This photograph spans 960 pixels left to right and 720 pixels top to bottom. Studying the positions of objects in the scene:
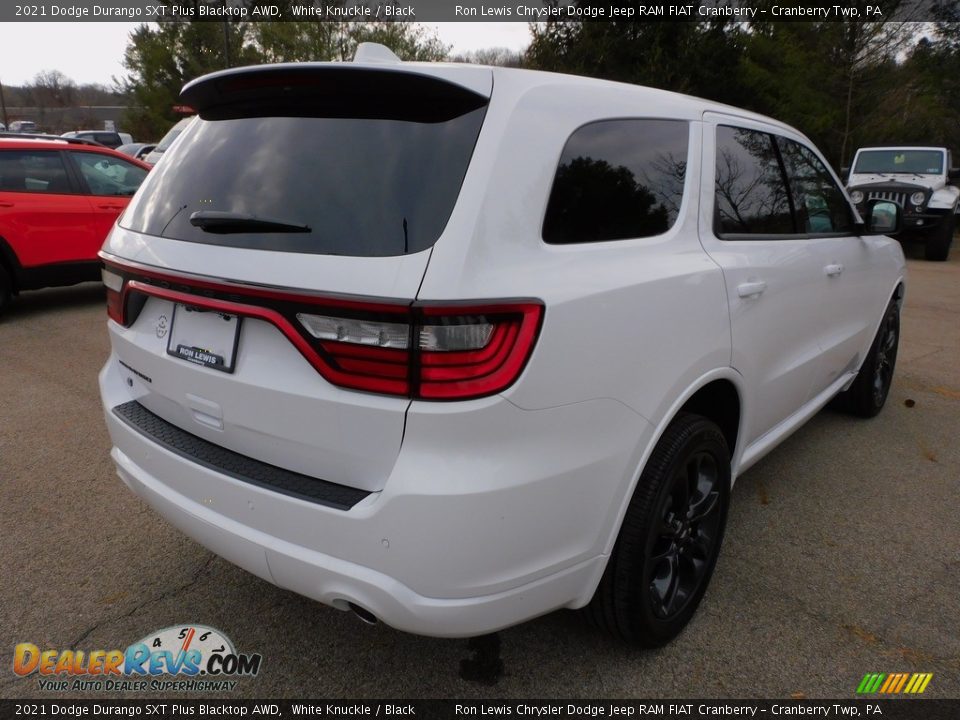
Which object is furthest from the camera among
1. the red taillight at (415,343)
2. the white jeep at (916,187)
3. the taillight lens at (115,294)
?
the white jeep at (916,187)

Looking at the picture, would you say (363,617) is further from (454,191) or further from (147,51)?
(147,51)

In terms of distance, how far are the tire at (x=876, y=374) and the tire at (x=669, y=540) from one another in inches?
92.4

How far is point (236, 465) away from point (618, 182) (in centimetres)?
136

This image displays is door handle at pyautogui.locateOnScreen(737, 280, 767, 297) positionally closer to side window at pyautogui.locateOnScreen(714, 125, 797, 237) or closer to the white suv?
the white suv

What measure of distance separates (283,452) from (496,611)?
2.23ft

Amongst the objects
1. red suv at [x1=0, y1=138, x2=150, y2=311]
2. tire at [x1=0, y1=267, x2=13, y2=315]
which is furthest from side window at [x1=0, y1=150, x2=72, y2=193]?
tire at [x1=0, y1=267, x2=13, y2=315]

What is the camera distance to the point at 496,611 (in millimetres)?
1728

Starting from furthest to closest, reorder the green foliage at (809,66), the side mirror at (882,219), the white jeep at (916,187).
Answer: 1. the green foliage at (809,66)
2. the white jeep at (916,187)
3. the side mirror at (882,219)

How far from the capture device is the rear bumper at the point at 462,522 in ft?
5.27

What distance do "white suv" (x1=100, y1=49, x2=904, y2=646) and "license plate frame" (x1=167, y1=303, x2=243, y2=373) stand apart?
0.01 m

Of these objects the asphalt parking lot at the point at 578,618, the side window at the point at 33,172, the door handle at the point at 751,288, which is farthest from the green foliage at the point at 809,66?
the door handle at the point at 751,288

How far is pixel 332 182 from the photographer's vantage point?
72.2 inches

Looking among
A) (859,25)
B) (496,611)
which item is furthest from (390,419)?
(859,25)

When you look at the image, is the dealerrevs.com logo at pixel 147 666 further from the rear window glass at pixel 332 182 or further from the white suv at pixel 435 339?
the rear window glass at pixel 332 182
